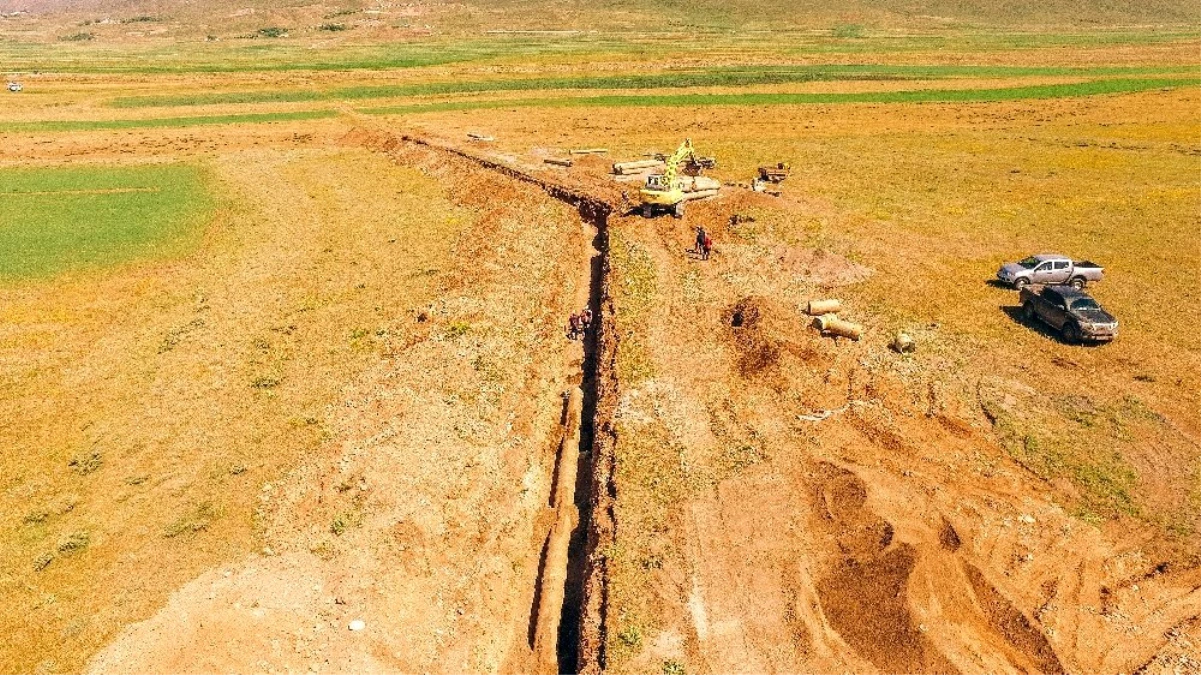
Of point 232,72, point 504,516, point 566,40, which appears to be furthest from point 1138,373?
point 566,40

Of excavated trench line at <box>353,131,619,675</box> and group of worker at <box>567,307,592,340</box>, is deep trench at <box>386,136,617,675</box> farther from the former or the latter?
group of worker at <box>567,307,592,340</box>

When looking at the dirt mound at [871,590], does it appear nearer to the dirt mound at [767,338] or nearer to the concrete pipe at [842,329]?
the dirt mound at [767,338]

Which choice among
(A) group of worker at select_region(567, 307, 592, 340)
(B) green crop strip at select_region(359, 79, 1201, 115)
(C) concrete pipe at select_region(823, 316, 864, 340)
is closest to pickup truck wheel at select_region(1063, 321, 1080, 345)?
(C) concrete pipe at select_region(823, 316, 864, 340)

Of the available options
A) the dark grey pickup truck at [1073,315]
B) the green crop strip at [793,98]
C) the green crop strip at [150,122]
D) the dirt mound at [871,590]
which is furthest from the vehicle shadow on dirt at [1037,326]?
the green crop strip at [150,122]

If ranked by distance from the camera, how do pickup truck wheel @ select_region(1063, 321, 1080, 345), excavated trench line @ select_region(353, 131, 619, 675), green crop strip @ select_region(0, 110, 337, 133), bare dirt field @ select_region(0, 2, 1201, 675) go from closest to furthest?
bare dirt field @ select_region(0, 2, 1201, 675) < excavated trench line @ select_region(353, 131, 619, 675) < pickup truck wheel @ select_region(1063, 321, 1080, 345) < green crop strip @ select_region(0, 110, 337, 133)

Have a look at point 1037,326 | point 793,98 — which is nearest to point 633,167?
point 1037,326

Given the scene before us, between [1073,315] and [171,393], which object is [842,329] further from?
[171,393]
